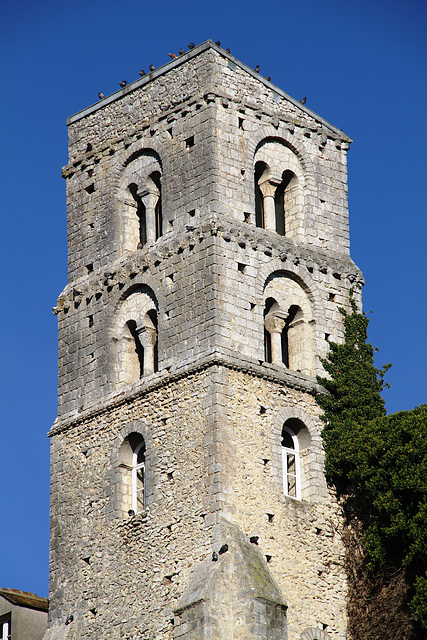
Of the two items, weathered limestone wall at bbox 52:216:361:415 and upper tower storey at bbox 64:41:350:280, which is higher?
upper tower storey at bbox 64:41:350:280

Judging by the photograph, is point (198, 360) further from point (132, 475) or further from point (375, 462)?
point (375, 462)

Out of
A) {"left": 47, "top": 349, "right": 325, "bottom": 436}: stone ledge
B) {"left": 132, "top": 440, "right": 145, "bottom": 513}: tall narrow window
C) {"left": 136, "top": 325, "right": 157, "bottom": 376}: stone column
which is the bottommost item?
{"left": 132, "top": 440, "right": 145, "bottom": 513}: tall narrow window

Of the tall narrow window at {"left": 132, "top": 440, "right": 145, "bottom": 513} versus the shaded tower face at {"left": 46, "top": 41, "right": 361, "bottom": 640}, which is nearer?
the shaded tower face at {"left": 46, "top": 41, "right": 361, "bottom": 640}

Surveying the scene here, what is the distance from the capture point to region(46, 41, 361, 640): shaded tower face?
131ft

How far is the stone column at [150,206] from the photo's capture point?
147 ft

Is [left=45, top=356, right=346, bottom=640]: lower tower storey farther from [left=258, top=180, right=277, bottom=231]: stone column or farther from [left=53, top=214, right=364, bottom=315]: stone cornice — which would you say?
[left=258, top=180, right=277, bottom=231]: stone column

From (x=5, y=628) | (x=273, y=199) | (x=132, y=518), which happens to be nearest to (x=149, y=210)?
(x=273, y=199)

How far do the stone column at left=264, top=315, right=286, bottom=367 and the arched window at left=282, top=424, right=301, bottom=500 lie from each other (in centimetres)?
177

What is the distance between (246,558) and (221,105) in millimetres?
11997

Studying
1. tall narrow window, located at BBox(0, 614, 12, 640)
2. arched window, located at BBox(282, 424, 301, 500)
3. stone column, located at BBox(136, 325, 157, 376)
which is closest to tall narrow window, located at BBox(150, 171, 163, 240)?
A: stone column, located at BBox(136, 325, 157, 376)

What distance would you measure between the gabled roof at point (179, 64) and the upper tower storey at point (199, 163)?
4 cm

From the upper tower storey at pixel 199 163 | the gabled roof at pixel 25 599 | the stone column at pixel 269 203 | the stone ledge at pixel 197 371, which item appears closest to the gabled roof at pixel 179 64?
the upper tower storey at pixel 199 163

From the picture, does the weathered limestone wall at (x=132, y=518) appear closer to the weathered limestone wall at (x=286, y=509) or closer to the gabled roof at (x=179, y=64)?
the weathered limestone wall at (x=286, y=509)

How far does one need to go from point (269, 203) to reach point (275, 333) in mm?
3700
